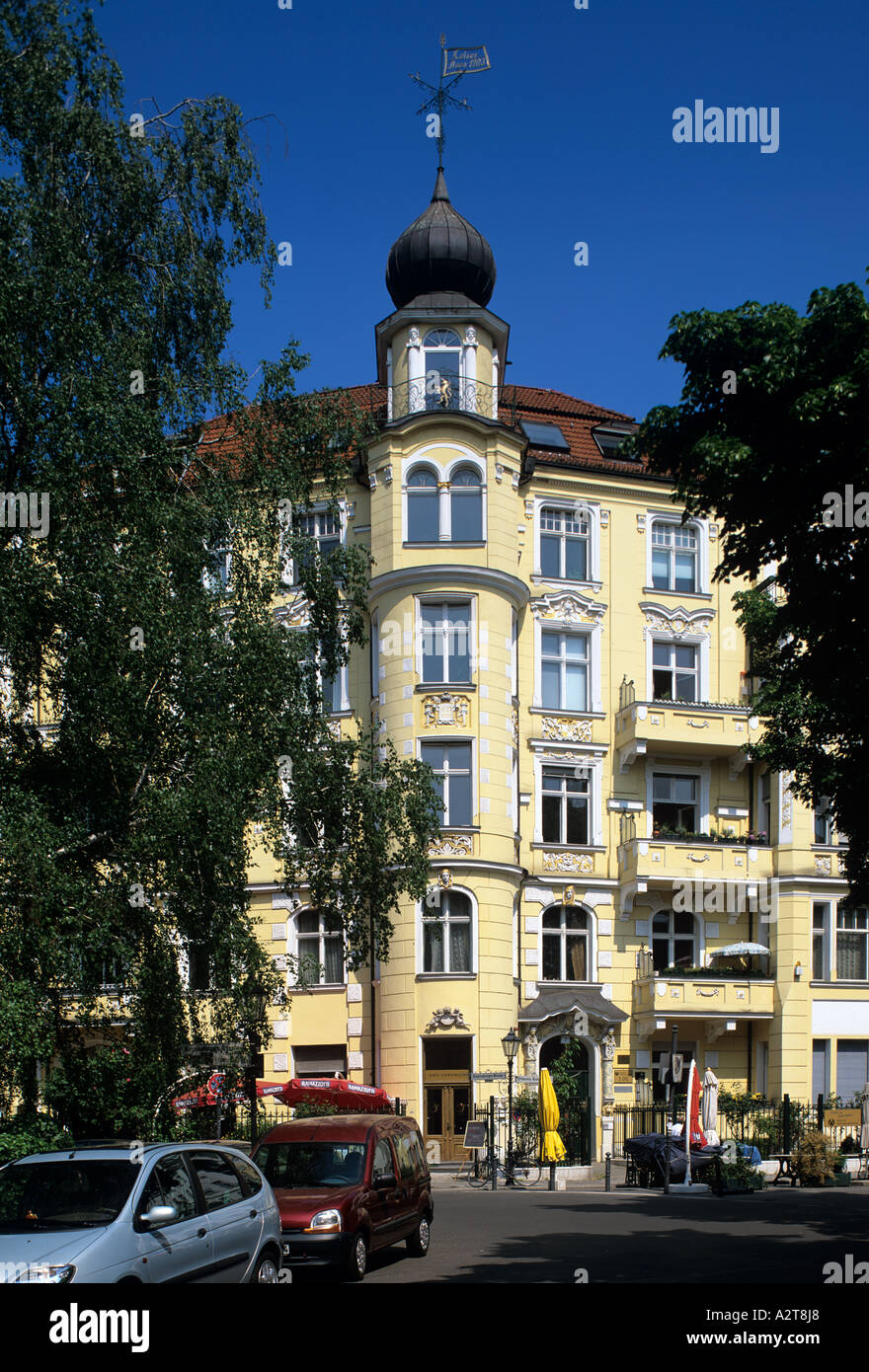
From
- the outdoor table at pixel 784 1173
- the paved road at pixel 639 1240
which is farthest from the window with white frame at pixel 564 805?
the paved road at pixel 639 1240

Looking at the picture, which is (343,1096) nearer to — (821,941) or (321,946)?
(321,946)

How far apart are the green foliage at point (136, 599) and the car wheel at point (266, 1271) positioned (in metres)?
5.31

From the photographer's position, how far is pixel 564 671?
38438mm

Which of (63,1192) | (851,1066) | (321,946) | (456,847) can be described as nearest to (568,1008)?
(456,847)

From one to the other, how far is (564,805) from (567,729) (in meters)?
1.99

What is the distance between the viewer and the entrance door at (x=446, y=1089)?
33.6m

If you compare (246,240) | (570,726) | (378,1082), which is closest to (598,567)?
(570,726)

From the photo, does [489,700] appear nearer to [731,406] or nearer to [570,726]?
[570,726]

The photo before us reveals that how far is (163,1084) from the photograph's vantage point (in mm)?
20156

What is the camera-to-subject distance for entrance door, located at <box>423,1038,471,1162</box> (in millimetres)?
33594

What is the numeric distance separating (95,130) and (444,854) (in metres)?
18.7

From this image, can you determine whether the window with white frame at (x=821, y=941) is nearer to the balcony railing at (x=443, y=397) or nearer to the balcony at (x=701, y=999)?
the balcony at (x=701, y=999)

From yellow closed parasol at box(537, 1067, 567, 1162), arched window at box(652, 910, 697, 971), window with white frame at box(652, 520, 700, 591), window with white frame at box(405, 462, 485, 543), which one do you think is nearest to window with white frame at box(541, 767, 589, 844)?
arched window at box(652, 910, 697, 971)

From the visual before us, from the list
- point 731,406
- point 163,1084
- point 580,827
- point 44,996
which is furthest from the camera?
point 580,827
